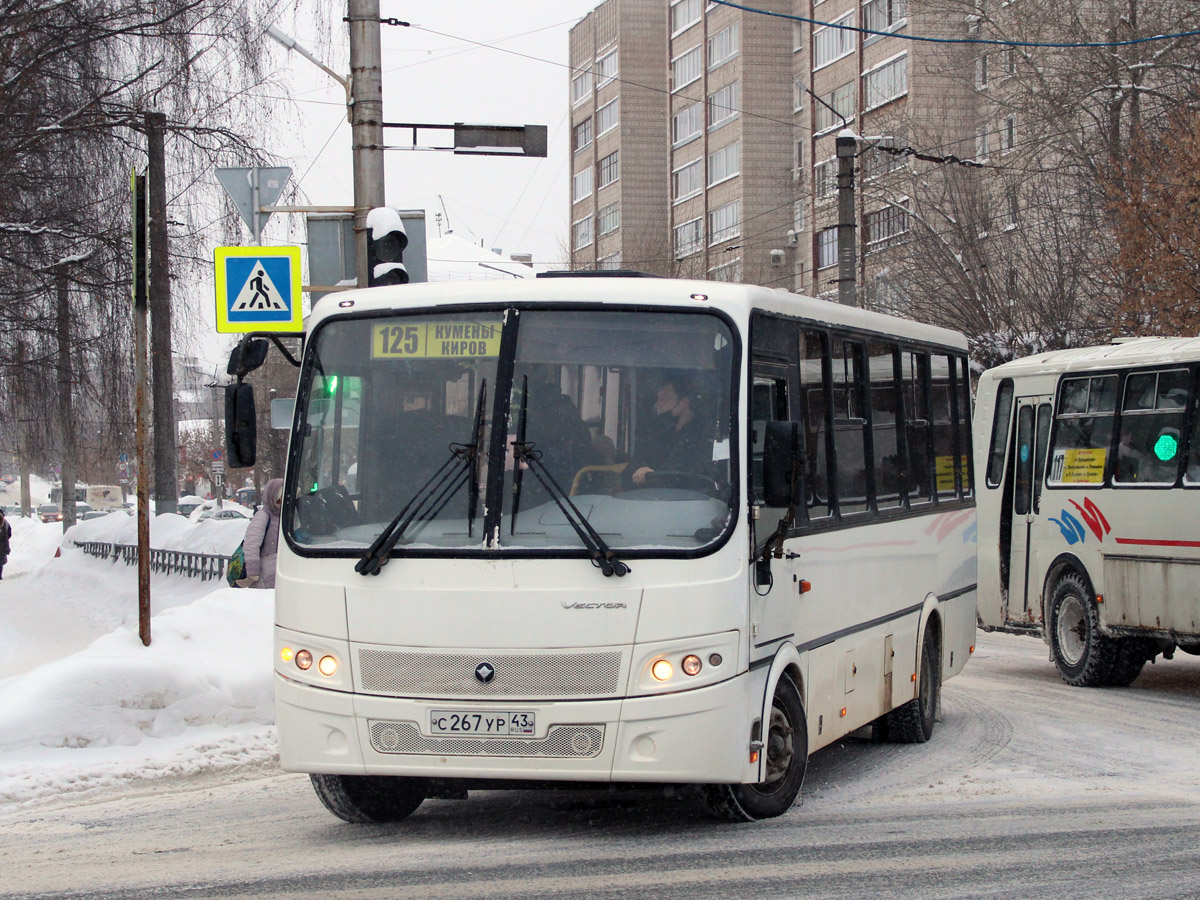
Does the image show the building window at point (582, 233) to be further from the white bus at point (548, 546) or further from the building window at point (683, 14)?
the white bus at point (548, 546)

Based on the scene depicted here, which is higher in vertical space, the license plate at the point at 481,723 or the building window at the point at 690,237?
the building window at the point at 690,237

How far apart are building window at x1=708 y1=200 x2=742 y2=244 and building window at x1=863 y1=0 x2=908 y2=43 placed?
12.1 metres

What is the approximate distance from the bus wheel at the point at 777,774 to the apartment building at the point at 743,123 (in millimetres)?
31251

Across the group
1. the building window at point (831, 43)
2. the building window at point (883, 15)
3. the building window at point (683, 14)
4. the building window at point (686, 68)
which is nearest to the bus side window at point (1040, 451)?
the building window at point (883, 15)

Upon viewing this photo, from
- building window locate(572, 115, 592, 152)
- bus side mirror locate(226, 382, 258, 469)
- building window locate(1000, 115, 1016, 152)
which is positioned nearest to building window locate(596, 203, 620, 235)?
building window locate(572, 115, 592, 152)

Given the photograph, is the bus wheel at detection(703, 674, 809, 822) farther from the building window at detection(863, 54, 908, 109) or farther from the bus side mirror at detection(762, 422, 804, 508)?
the building window at detection(863, 54, 908, 109)

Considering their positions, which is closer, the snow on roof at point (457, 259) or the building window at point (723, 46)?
the building window at point (723, 46)

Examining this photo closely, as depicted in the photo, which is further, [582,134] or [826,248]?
[582,134]

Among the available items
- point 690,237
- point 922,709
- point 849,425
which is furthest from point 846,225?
point 690,237

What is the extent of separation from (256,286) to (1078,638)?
745 centimetres

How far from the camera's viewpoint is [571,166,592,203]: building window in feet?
265

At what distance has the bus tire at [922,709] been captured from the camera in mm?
10164

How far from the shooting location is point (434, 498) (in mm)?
7012

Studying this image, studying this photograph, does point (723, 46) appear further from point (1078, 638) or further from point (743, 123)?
point (1078, 638)
